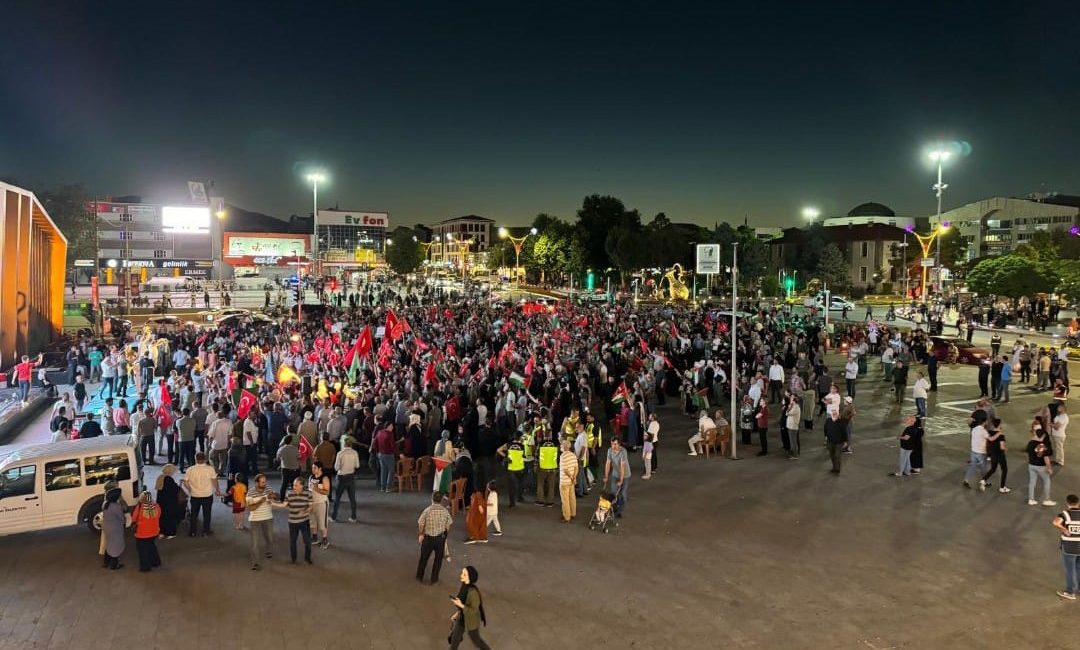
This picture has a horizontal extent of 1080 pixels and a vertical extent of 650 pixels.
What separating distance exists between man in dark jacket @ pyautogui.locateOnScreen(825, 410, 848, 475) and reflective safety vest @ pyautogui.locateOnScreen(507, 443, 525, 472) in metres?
6.18

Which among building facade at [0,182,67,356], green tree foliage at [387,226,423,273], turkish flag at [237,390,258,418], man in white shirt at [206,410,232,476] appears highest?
green tree foliage at [387,226,423,273]

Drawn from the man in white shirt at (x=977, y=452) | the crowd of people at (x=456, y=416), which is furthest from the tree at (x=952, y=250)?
the man in white shirt at (x=977, y=452)

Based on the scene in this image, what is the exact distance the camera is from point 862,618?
777 centimetres

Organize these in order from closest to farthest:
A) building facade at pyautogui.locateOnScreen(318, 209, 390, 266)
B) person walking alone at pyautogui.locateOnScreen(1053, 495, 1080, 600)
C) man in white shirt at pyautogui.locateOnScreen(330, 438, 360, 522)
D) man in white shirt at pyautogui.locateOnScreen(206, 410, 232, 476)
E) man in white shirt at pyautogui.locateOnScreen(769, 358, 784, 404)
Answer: person walking alone at pyautogui.locateOnScreen(1053, 495, 1080, 600)
man in white shirt at pyautogui.locateOnScreen(330, 438, 360, 522)
man in white shirt at pyautogui.locateOnScreen(206, 410, 232, 476)
man in white shirt at pyautogui.locateOnScreen(769, 358, 784, 404)
building facade at pyautogui.locateOnScreen(318, 209, 390, 266)

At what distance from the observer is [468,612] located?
6500mm

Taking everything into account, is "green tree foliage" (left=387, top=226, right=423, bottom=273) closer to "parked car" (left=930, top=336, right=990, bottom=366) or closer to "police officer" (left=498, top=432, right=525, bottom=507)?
"parked car" (left=930, top=336, right=990, bottom=366)

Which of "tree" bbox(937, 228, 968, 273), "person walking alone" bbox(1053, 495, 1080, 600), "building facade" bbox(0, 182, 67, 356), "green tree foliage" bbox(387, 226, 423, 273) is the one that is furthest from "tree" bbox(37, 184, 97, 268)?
"tree" bbox(937, 228, 968, 273)

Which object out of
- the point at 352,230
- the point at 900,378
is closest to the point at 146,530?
the point at 900,378

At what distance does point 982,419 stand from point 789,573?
607cm

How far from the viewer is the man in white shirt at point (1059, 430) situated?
1298 cm

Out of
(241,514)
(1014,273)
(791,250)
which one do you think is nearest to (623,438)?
(241,514)

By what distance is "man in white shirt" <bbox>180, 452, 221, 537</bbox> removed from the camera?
991cm

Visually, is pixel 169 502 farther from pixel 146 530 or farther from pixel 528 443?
pixel 528 443

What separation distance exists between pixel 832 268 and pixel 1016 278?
111 feet
